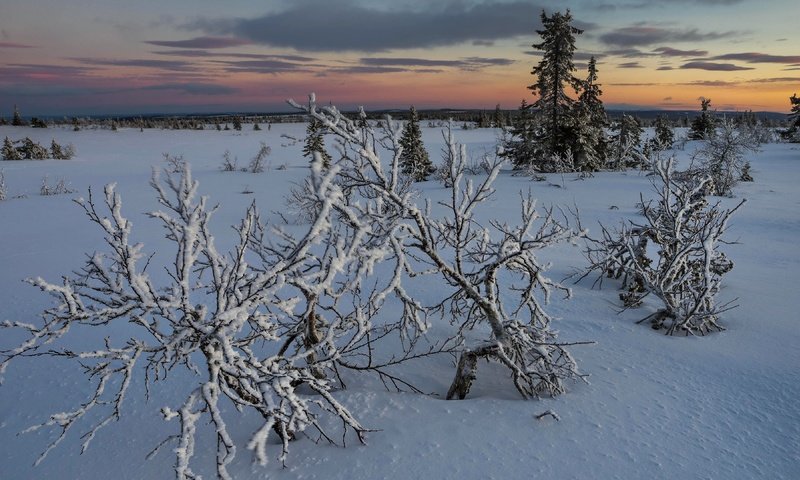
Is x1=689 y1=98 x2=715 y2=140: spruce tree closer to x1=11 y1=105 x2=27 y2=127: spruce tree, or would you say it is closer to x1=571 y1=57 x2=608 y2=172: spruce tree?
x1=571 y1=57 x2=608 y2=172: spruce tree

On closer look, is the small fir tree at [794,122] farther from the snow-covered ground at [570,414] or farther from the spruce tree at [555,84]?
the snow-covered ground at [570,414]

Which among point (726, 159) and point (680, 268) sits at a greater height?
point (726, 159)

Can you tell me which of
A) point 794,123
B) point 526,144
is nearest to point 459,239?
point 526,144

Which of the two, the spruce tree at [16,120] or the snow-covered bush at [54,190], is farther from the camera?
the spruce tree at [16,120]

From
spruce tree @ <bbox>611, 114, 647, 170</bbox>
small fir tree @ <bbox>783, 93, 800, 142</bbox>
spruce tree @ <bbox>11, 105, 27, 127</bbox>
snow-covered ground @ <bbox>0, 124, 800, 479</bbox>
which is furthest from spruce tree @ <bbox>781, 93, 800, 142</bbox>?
spruce tree @ <bbox>11, 105, 27, 127</bbox>

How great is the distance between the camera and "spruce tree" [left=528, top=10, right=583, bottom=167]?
25781 millimetres

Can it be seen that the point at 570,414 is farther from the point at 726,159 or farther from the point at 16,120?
the point at 16,120

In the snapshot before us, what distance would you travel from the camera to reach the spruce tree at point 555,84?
25.8 metres

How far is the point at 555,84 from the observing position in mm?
26203

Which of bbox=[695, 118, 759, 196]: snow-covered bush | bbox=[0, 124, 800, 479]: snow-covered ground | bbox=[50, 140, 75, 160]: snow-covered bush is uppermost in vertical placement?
bbox=[695, 118, 759, 196]: snow-covered bush

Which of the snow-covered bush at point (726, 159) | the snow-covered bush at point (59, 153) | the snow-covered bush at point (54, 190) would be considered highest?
the snow-covered bush at point (726, 159)

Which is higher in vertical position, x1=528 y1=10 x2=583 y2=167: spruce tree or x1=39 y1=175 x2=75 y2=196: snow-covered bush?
x1=528 y1=10 x2=583 y2=167: spruce tree

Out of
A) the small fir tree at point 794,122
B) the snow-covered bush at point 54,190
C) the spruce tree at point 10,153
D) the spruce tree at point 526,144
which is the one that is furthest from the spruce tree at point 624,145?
the spruce tree at point 10,153

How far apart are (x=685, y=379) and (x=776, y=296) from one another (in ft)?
12.9
